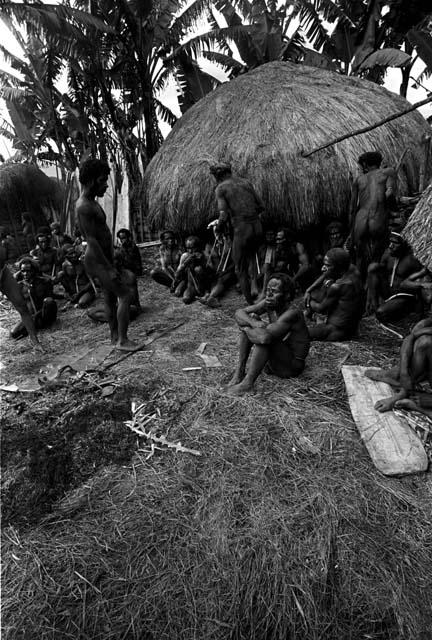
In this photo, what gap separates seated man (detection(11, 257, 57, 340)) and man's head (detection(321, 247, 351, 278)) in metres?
3.92

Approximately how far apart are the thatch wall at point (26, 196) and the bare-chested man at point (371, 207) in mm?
10145

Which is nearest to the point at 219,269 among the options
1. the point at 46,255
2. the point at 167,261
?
the point at 167,261

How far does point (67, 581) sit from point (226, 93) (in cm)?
833

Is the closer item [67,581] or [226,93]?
[67,581]

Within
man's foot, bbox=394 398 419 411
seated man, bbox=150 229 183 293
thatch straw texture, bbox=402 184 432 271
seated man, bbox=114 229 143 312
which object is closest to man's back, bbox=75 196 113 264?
seated man, bbox=114 229 143 312

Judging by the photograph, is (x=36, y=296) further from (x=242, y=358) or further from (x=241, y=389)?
(x=241, y=389)

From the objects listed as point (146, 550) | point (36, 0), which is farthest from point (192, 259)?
point (36, 0)

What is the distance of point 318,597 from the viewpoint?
2.04 meters

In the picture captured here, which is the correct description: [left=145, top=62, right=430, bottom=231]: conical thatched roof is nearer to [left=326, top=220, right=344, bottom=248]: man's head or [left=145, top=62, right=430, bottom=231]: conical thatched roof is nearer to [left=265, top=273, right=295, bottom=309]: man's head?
[left=326, top=220, right=344, bottom=248]: man's head

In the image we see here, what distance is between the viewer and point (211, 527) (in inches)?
90.0

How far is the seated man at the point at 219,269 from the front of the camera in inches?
244

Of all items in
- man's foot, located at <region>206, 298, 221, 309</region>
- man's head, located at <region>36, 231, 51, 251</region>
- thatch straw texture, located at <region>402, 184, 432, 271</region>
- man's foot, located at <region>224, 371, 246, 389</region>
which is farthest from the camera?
man's head, located at <region>36, 231, 51, 251</region>

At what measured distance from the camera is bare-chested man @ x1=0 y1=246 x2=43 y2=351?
16.2 feet

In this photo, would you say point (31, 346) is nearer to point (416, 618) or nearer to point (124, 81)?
point (416, 618)
